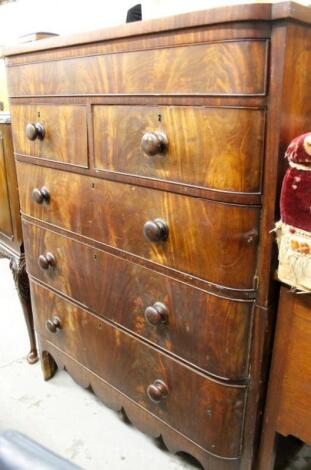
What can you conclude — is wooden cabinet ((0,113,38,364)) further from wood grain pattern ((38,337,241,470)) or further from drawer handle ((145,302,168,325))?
drawer handle ((145,302,168,325))

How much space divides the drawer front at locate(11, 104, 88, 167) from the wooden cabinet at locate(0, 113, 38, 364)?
291mm

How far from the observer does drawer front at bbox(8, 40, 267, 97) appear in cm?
67

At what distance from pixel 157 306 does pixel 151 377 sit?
23 centimetres

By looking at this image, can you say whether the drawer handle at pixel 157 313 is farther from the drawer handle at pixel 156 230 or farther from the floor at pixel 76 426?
the floor at pixel 76 426

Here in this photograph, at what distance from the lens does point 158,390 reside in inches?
39.8

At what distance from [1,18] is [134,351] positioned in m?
2.01

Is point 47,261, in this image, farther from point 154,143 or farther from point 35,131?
point 154,143

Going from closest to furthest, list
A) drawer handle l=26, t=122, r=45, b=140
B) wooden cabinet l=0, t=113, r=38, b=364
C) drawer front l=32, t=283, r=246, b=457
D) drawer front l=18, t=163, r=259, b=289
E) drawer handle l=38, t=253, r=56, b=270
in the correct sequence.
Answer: drawer front l=18, t=163, r=259, b=289 < drawer front l=32, t=283, r=246, b=457 < drawer handle l=26, t=122, r=45, b=140 < drawer handle l=38, t=253, r=56, b=270 < wooden cabinet l=0, t=113, r=38, b=364

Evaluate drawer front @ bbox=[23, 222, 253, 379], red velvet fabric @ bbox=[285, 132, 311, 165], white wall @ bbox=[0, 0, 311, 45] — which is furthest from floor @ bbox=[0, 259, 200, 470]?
white wall @ bbox=[0, 0, 311, 45]

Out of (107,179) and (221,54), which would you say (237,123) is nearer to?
(221,54)

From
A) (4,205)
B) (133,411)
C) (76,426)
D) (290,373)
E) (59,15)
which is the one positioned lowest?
(76,426)

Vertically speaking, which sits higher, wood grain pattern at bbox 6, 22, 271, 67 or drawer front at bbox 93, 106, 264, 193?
wood grain pattern at bbox 6, 22, 271, 67

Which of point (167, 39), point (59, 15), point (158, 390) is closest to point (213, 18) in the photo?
point (167, 39)

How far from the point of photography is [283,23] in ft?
2.09
